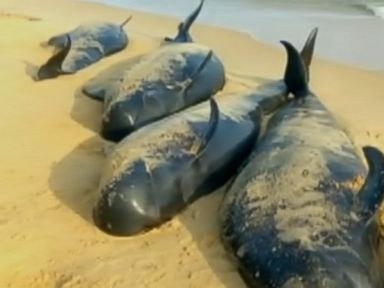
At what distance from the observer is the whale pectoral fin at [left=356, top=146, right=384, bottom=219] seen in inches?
200

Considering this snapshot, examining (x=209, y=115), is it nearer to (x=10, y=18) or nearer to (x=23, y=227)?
(x=23, y=227)

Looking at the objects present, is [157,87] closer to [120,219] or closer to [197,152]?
[197,152]

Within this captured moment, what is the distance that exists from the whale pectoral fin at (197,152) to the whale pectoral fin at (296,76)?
1.06 m

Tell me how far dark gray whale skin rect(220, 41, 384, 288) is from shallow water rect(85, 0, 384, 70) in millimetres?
4047

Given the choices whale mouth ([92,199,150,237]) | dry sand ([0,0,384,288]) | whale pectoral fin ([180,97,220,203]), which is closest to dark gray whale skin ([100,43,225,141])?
dry sand ([0,0,384,288])

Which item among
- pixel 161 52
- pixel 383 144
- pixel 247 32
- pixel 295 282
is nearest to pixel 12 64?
pixel 161 52

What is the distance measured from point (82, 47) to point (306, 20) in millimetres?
3660

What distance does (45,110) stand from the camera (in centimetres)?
792

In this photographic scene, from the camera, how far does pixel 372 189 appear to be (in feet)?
16.8

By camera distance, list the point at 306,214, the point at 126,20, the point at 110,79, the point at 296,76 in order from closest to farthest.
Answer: the point at 306,214
the point at 296,76
the point at 110,79
the point at 126,20

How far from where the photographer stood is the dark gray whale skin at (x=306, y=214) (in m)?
4.69

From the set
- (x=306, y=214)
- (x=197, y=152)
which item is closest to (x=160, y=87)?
(x=197, y=152)

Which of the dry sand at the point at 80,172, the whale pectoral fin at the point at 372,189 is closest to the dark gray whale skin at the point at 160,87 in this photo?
the dry sand at the point at 80,172

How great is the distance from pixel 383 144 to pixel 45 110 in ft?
9.20
